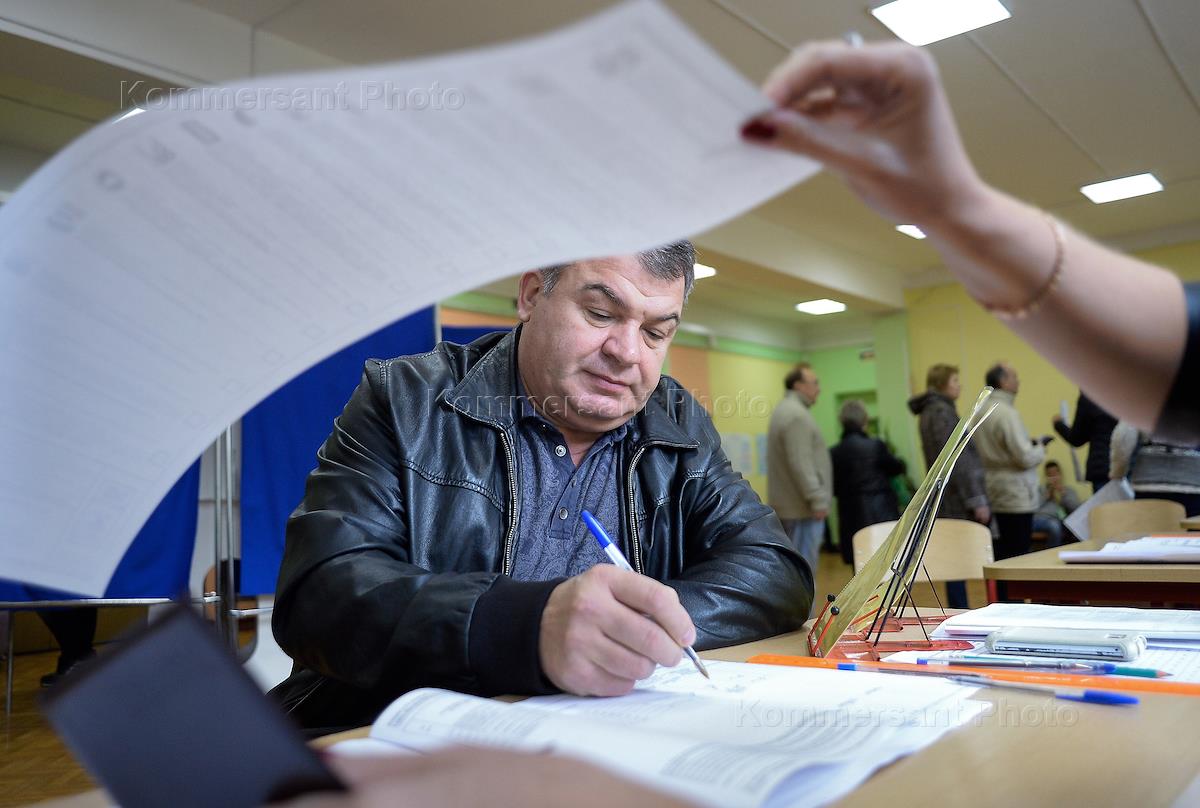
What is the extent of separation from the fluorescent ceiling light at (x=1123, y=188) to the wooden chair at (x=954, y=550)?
200 inches

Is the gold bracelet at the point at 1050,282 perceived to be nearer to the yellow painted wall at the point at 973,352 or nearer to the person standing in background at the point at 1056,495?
the person standing in background at the point at 1056,495

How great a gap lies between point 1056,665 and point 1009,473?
475 cm

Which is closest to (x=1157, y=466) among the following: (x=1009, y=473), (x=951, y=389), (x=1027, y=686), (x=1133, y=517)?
(x=1133, y=517)

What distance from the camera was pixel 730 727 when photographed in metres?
0.62

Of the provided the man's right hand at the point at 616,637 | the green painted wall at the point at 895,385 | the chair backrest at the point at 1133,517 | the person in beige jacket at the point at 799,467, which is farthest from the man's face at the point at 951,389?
the man's right hand at the point at 616,637

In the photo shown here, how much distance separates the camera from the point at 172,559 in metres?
2.90

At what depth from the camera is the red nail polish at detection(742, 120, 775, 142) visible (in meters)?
0.44

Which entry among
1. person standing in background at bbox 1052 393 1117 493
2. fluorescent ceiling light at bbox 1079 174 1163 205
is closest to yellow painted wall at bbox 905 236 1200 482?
fluorescent ceiling light at bbox 1079 174 1163 205

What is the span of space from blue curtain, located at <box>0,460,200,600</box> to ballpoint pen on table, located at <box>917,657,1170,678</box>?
2585mm

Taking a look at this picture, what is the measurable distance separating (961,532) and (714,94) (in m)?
1.98

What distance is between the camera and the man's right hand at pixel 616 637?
74 centimetres

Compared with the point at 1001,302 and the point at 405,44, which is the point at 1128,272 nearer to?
the point at 1001,302

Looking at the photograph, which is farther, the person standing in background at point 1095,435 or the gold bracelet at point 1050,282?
the person standing in background at point 1095,435

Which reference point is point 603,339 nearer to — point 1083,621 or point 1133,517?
point 1083,621
